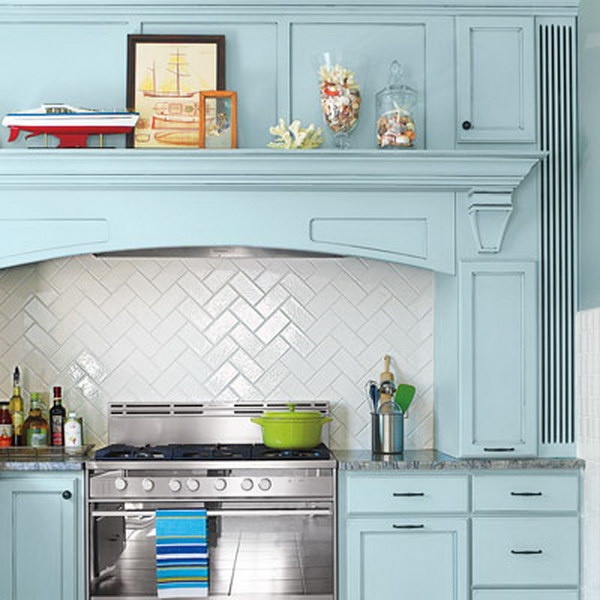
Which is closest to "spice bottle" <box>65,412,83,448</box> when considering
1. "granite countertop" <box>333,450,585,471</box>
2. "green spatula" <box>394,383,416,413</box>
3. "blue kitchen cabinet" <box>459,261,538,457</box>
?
"granite countertop" <box>333,450,585,471</box>

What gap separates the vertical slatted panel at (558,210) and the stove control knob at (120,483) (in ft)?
5.72

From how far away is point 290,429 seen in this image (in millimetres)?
3977

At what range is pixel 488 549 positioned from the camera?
12.4 ft

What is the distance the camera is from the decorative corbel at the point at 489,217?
383cm

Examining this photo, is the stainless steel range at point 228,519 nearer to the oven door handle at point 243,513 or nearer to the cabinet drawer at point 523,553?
the oven door handle at point 243,513

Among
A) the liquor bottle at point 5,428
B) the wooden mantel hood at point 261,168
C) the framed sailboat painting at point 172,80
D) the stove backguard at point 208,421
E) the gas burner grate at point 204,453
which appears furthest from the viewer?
the stove backguard at point 208,421

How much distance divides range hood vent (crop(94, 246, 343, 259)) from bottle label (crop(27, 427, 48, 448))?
796 millimetres

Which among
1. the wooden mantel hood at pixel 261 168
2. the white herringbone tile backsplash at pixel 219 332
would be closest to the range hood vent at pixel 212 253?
the white herringbone tile backsplash at pixel 219 332

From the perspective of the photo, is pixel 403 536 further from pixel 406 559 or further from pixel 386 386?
pixel 386 386

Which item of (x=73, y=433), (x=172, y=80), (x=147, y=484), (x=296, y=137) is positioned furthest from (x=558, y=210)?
(x=73, y=433)

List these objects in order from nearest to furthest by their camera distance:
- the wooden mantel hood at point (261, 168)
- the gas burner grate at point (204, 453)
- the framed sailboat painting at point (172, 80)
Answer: the wooden mantel hood at point (261, 168)
the gas burner grate at point (204, 453)
the framed sailboat painting at point (172, 80)

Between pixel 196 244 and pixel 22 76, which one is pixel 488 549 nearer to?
pixel 196 244

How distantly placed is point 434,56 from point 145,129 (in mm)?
1226

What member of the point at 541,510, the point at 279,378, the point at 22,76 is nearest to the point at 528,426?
the point at 541,510
